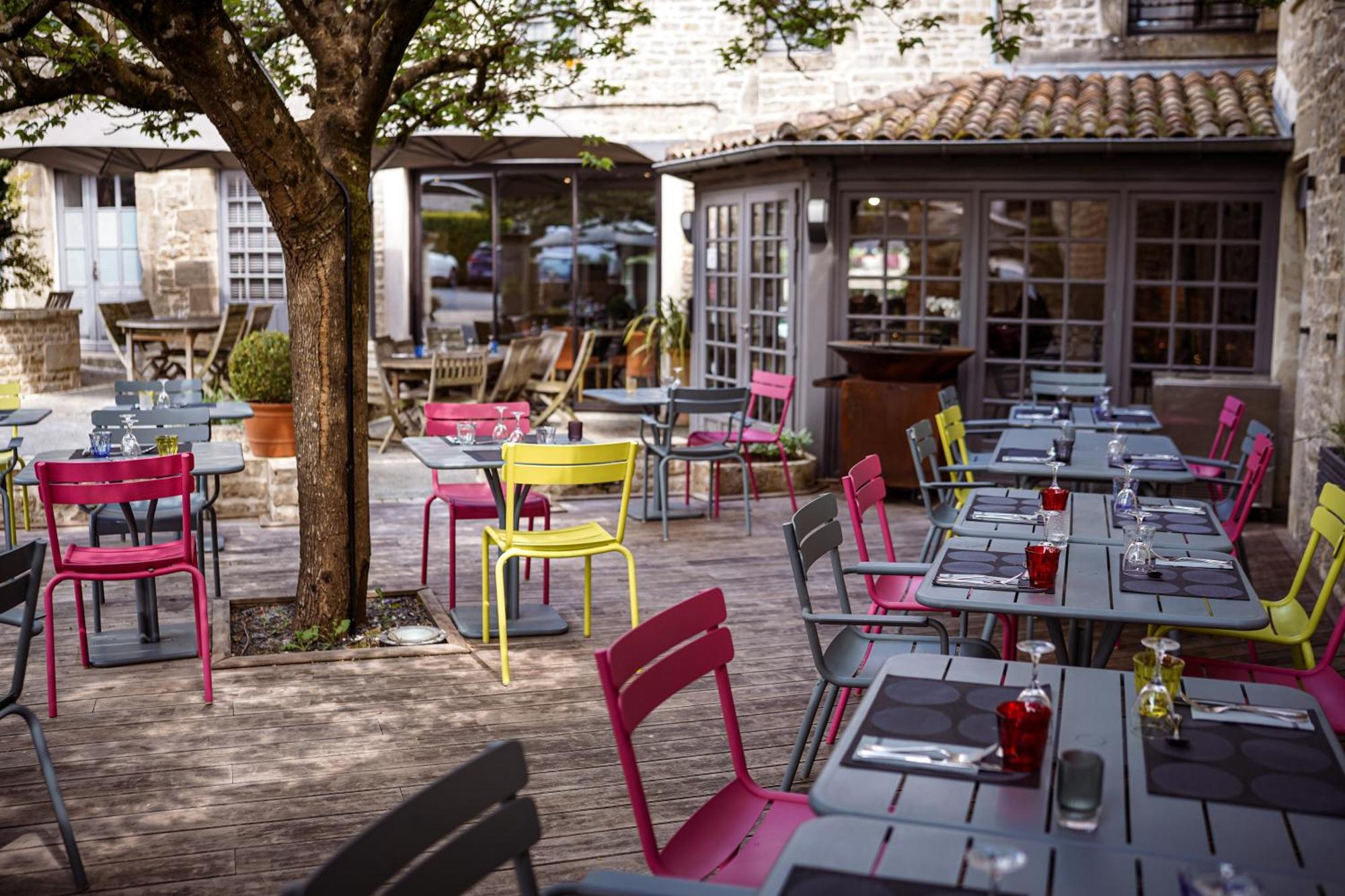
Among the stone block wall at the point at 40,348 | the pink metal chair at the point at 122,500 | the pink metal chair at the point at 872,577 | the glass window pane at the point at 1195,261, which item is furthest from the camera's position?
the stone block wall at the point at 40,348

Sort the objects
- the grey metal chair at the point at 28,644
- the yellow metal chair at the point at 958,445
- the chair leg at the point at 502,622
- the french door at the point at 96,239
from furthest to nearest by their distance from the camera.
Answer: the french door at the point at 96,239 → the yellow metal chair at the point at 958,445 → the chair leg at the point at 502,622 → the grey metal chair at the point at 28,644

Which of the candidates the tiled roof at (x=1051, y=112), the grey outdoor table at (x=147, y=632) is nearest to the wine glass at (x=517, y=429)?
the grey outdoor table at (x=147, y=632)

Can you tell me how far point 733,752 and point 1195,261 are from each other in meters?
7.75

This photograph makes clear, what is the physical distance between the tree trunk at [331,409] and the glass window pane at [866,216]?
5097 mm

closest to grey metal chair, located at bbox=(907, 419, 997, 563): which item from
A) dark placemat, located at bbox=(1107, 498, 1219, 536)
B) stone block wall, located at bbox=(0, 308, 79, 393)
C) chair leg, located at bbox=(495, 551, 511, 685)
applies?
dark placemat, located at bbox=(1107, 498, 1219, 536)

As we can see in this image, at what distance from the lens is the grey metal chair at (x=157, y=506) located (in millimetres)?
5816

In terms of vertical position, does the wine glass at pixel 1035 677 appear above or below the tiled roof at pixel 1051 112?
below

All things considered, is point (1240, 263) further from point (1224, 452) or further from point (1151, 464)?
point (1151, 464)

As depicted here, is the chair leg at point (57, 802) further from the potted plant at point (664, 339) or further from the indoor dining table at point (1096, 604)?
the potted plant at point (664, 339)

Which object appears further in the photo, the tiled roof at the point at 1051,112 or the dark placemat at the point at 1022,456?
the tiled roof at the point at 1051,112

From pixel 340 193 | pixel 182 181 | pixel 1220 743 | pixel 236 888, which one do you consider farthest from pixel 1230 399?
pixel 182 181

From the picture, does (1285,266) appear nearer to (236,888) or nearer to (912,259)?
(912,259)

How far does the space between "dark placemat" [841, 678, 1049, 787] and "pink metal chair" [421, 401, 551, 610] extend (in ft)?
10.8

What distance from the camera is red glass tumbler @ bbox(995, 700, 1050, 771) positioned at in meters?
2.29
